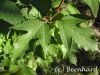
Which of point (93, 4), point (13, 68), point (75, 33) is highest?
point (93, 4)

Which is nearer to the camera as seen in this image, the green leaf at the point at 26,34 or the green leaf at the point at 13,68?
the green leaf at the point at 26,34

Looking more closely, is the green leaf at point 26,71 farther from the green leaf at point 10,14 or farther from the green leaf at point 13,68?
the green leaf at point 10,14

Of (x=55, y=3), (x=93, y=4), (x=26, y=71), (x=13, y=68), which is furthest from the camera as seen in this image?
(x=13, y=68)

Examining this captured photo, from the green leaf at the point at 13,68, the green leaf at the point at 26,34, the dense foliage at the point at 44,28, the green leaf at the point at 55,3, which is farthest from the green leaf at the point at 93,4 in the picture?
the green leaf at the point at 13,68

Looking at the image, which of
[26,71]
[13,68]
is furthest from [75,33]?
[13,68]

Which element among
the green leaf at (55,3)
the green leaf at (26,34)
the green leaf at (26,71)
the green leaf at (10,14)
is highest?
the green leaf at (55,3)

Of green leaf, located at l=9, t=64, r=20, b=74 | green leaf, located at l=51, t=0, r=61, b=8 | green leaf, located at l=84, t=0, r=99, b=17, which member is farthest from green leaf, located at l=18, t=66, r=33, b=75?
green leaf, located at l=84, t=0, r=99, b=17

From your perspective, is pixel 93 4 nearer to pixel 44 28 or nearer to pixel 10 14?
pixel 44 28

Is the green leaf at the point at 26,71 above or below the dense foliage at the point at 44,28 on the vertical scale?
below

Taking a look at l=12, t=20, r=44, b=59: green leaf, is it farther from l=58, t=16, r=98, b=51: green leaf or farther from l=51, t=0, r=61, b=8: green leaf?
l=51, t=0, r=61, b=8: green leaf
